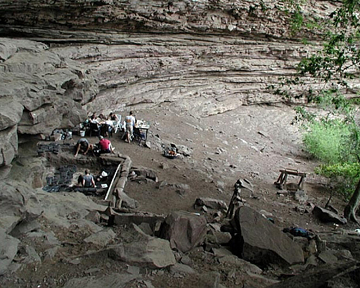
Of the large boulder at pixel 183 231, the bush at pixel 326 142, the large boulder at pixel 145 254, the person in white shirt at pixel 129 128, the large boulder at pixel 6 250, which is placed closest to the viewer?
the large boulder at pixel 6 250

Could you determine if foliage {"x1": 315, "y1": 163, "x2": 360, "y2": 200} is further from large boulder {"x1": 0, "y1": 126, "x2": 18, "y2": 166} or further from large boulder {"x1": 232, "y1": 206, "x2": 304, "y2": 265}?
large boulder {"x1": 0, "y1": 126, "x2": 18, "y2": 166}

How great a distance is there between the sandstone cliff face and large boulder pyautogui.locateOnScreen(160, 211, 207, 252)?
13.1ft

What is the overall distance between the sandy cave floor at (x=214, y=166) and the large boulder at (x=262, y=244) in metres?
0.65

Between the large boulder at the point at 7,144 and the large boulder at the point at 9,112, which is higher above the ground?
the large boulder at the point at 9,112

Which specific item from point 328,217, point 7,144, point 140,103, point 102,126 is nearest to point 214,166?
point 102,126

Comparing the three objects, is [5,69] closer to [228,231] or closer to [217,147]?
[228,231]

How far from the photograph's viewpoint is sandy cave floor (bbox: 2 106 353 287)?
4.79m

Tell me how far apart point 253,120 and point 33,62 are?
14.7 metres

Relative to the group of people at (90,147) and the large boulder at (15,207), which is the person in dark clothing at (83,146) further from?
the large boulder at (15,207)

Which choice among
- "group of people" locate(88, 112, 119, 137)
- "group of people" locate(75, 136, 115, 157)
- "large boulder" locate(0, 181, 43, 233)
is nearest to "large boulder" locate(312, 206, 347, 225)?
"group of people" locate(75, 136, 115, 157)

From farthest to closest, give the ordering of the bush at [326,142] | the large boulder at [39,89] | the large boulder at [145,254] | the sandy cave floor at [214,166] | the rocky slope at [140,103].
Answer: the bush at [326,142] → the large boulder at [39,89] → the sandy cave floor at [214,166] → the rocky slope at [140,103] → the large boulder at [145,254]

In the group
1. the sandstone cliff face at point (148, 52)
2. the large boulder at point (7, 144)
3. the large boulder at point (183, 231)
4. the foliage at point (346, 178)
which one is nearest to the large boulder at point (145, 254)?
the large boulder at point (183, 231)

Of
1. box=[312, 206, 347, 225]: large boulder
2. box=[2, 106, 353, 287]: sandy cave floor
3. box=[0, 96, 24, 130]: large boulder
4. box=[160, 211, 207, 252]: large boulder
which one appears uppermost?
box=[0, 96, 24, 130]: large boulder

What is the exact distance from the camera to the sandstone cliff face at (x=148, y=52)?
31.2ft
